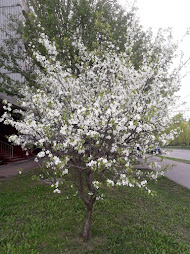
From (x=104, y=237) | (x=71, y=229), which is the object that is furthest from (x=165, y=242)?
(x=71, y=229)

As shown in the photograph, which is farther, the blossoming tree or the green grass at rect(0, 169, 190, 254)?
the green grass at rect(0, 169, 190, 254)

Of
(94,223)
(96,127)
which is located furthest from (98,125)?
(94,223)

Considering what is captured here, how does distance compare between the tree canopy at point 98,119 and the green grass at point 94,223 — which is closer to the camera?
the tree canopy at point 98,119

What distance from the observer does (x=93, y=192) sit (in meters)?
4.44

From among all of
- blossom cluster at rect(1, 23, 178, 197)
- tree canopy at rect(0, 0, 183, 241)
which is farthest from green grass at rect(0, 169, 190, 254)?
blossom cluster at rect(1, 23, 178, 197)

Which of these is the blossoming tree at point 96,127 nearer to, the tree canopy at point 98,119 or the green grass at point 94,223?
the tree canopy at point 98,119

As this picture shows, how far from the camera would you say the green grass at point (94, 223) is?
450 cm

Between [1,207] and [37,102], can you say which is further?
[1,207]

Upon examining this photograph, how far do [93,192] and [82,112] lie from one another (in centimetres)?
167

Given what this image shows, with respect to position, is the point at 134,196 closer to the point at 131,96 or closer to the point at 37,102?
the point at 131,96

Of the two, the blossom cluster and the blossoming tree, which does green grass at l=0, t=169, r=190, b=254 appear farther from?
the blossom cluster

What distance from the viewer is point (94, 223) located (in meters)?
5.54

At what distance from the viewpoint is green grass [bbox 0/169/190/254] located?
14.8 ft

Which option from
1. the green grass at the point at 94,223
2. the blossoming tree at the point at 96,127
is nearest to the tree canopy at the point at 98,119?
the blossoming tree at the point at 96,127
